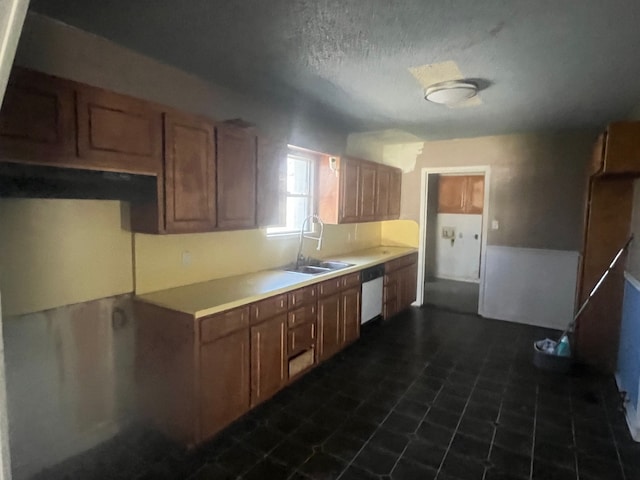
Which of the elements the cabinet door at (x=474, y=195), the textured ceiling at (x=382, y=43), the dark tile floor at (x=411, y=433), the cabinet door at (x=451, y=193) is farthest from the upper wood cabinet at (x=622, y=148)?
the cabinet door at (x=451, y=193)

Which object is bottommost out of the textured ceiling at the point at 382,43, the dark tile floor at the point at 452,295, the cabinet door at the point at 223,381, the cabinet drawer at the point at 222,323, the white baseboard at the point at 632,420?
the white baseboard at the point at 632,420

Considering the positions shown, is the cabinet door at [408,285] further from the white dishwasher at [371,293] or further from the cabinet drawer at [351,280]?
the cabinet drawer at [351,280]

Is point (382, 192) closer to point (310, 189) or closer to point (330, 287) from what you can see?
point (310, 189)

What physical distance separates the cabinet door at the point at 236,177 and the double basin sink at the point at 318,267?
0.88m

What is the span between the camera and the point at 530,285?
15.3ft

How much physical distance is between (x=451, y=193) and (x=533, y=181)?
104 inches

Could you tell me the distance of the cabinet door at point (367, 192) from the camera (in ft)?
14.6

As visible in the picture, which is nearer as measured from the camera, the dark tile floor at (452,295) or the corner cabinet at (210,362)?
the corner cabinet at (210,362)

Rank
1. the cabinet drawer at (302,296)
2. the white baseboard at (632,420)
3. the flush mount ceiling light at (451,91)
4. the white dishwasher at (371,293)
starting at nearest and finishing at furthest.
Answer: the white baseboard at (632,420) → the flush mount ceiling light at (451,91) → the cabinet drawer at (302,296) → the white dishwasher at (371,293)

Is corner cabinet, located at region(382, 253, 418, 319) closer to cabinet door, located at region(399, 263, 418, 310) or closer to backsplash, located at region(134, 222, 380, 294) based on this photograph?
cabinet door, located at region(399, 263, 418, 310)

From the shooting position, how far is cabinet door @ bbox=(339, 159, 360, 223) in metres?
4.11

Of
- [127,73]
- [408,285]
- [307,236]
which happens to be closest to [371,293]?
[307,236]

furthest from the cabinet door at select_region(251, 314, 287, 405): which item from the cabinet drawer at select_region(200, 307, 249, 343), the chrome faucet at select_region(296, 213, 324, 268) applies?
the chrome faucet at select_region(296, 213, 324, 268)

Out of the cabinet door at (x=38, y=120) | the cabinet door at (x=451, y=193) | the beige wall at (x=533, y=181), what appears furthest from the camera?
the cabinet door at (x=451, y=193)
